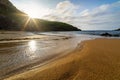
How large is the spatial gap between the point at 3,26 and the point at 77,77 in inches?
3556

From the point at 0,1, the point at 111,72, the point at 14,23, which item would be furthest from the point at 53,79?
the point at 0,1

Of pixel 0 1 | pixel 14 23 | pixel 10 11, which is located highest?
pixel 0 1

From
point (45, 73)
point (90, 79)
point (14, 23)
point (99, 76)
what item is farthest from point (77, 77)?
point (14, 23)

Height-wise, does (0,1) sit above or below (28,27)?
above

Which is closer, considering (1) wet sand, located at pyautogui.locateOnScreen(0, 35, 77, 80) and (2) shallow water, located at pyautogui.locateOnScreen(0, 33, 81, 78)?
(1) wet sand, located at pyautogui.locateOnScreen(0, 35, 77, 80)

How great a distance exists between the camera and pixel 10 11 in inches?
4690

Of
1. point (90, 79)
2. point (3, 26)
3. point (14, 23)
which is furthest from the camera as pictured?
point (14, 23)

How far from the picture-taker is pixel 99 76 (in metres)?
5.58

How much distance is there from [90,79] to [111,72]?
1318mm

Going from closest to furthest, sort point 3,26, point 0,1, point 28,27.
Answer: point 3,26, point 28,27, point 0,1

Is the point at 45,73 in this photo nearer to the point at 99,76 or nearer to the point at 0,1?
the point at 99,76

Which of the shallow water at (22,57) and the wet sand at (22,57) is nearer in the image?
the wet sand at (22,57)

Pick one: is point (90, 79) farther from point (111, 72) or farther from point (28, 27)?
point (28, 27)

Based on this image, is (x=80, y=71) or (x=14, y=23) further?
(x=14, y=23)
